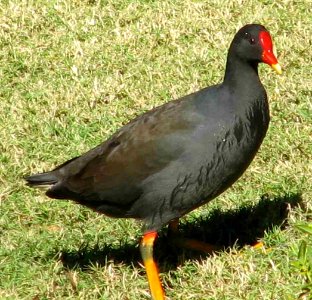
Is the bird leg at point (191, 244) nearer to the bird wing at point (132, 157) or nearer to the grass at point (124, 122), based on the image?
the grass at point (124, 122)

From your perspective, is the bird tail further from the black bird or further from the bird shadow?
the bird shadow

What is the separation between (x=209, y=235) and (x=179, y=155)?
941 mm

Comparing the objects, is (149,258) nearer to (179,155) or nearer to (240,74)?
(179,155)

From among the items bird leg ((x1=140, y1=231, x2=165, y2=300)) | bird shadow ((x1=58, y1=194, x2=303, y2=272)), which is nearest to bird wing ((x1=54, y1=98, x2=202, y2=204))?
bird leg ((x1=140, y1=231, x2=165, y2=300))

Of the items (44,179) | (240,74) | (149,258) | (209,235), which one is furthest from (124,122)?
(149,258)

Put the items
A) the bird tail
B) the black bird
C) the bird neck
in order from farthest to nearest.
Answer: the bird tail
the bird neck
the black bird

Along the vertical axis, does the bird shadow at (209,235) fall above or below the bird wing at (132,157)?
below

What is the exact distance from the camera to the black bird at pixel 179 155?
469 cm

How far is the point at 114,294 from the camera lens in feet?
15.9

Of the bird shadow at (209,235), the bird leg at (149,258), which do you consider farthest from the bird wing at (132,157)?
the bird shadow at (209,235)

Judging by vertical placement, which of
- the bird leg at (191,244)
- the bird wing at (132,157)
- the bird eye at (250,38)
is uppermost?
the bird eye at (250,38)

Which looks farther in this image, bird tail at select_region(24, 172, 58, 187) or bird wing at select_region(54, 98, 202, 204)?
bird tail at select_region(24, 172, 58, 187)

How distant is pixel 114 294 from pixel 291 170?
5.30 ft

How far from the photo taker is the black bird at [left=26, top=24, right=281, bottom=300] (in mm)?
4691
